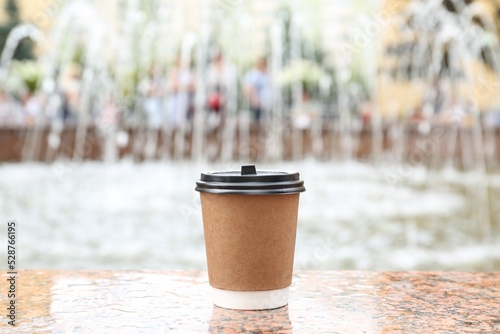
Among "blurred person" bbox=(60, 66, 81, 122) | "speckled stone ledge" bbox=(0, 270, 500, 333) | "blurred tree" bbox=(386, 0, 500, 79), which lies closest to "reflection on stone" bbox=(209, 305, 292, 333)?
"speckled stone ledge" bbox=(0, 270, 500, 333)

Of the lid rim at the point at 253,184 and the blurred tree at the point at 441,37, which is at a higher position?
the blurred tree at the point at 441,37

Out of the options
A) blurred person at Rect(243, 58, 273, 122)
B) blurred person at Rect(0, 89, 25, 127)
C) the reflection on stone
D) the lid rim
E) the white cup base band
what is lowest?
the reflection on stone

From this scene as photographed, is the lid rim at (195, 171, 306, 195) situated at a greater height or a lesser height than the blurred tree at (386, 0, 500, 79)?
lesser

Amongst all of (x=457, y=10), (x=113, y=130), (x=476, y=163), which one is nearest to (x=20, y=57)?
(x=457, y=10)

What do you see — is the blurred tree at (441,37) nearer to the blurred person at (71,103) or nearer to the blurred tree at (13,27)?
the blurred person at (71,103)

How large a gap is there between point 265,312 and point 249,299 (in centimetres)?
4

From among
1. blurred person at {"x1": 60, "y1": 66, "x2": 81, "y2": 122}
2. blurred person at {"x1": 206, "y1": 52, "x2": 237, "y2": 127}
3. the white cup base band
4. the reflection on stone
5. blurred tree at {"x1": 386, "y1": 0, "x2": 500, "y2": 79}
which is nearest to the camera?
the reflection on stone

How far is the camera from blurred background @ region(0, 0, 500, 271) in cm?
622

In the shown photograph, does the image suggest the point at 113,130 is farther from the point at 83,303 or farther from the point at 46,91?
the point at 83,303

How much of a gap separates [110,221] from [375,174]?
16.1 feet

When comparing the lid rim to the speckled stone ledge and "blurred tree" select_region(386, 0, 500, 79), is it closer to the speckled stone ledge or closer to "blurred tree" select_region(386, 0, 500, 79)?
the speckled stone ledge

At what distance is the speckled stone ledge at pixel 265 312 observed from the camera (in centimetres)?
159

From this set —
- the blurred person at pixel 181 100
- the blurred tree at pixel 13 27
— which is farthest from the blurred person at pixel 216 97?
the blurred tree at pixel 13 27

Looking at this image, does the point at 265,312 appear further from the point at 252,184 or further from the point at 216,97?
the point at 216,97
